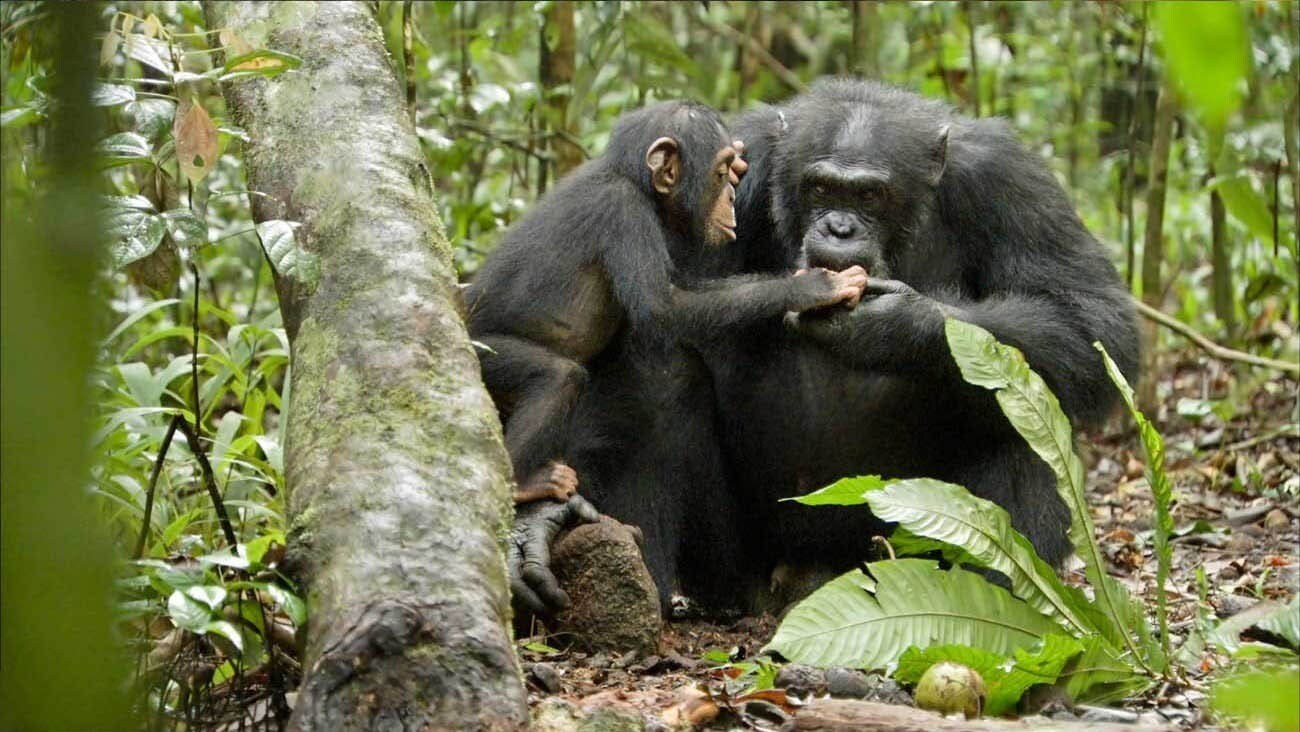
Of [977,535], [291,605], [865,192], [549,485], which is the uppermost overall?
[865,192]

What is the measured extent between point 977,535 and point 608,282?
5.99 ft

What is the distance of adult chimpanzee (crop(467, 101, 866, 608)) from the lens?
4.95m

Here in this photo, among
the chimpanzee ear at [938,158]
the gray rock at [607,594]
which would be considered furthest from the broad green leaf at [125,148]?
the chimpanzee ear at [938,158]

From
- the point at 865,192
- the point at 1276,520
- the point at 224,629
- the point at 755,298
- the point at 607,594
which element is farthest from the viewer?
the point at 1276,520

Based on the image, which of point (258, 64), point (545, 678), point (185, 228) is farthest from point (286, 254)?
point (545, 678)

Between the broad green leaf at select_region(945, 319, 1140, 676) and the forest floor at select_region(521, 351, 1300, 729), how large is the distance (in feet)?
1.78

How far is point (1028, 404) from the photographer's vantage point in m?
4.07

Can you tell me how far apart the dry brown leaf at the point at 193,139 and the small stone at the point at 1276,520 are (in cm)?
497

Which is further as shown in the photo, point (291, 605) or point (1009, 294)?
point (1009, 294)

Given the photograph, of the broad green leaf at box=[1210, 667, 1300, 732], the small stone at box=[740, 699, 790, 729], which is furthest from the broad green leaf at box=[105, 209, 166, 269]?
the broad green leaf at box=[1210, 667, 1300, 732]

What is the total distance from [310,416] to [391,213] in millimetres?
661

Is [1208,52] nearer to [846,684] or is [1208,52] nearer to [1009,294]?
[846,684]

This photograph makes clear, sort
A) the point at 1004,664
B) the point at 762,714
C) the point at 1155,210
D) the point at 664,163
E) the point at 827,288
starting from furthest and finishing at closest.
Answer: the point at 1155,210 → the point at 664,163 → the point at 827,288 → the point at 1004,664 → the point at 762,714

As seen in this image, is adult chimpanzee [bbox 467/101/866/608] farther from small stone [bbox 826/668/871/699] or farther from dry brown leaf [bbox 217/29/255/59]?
dry brown leaf [bbox 217/29/255/59]
